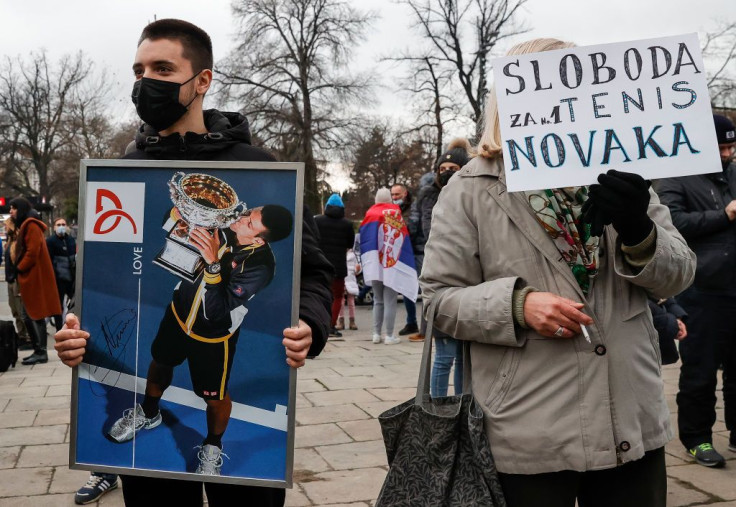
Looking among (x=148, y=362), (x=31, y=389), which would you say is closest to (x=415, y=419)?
(x=148, y=362)

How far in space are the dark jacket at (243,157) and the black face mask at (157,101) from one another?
63mm

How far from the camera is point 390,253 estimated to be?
30.4ft

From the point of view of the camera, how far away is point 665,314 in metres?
3.44

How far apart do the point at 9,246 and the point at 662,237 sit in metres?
8.60

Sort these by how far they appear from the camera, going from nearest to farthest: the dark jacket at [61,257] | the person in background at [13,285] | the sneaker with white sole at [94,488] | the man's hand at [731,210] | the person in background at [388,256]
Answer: the sneaker with white sole at [94,488]
the man's hand at [731,210]
the person in background at [13,285]
the person in background at [388,256]
the dark jacket at [61,257]

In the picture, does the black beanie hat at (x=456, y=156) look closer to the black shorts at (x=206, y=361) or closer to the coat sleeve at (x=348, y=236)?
the coat sleeve at (x=348, y=236)

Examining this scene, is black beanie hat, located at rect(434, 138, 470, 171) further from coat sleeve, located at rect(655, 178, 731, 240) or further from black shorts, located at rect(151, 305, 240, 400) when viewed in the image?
black shorts, located at rect(151, 305, 240, 400)

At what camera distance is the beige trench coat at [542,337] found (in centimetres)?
195

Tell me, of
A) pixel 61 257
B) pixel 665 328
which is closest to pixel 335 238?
pixel 61 257

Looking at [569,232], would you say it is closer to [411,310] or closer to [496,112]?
[496,112]

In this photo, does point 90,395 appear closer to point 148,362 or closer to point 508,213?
point 148,362

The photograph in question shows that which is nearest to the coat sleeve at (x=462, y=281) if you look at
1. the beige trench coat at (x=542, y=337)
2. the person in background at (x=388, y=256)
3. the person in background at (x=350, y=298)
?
the beige trench coat at (x=542, y=337)

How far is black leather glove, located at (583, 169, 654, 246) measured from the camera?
1849 millimetres

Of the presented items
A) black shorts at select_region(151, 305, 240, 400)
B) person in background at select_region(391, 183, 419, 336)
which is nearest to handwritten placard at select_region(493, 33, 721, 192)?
black shorts at select_region(151, 305, 240, 400)
